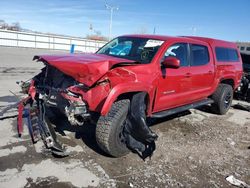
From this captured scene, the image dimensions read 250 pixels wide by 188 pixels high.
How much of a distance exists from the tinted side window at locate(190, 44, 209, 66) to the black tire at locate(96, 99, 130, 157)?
2.43 meters

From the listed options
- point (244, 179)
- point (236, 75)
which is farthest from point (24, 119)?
point (236, 75)

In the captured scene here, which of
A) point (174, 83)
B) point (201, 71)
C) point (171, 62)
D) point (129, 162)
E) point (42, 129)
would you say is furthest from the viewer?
point (201, 71)

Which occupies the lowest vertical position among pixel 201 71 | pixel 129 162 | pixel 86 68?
pixel 129 162

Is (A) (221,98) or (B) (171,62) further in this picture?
(A) (221,98)

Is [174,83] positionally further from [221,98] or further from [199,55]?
[221,98]

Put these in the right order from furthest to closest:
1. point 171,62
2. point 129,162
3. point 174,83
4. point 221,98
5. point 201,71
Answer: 1. point 221,98
2. point 201,71
3. point 174,83
4. point 171,62
5. point 129,162

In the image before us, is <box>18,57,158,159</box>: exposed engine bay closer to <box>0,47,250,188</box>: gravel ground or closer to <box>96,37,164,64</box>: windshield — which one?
<box>0,47,250,188</box>: gravel ground

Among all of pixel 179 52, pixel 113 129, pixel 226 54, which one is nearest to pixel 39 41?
pixel 226 54

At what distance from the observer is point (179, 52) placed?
552 centimetres

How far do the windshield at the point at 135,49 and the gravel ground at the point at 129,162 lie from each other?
1.64 meters

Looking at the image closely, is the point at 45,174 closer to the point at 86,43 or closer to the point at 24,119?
the point at 24,119

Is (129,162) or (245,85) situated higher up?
(245,85)

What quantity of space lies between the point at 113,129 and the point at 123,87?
0.67 meters

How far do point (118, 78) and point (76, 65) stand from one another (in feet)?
2.16
